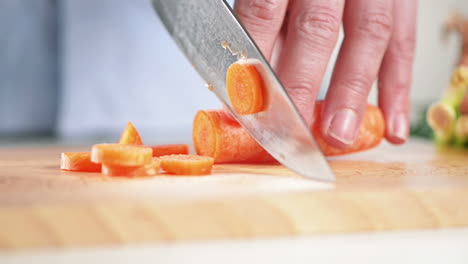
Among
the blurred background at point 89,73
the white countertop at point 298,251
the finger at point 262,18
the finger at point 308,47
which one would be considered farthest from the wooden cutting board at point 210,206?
the blurred background at point 89,73

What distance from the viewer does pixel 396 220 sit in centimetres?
109

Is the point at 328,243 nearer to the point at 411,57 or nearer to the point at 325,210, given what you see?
the point at 325,210

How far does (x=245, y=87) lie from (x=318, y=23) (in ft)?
1.13

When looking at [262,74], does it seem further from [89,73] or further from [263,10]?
[89,73]

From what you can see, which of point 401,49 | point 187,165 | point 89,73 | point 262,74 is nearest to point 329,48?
point 262,74

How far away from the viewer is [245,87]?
1310 mm

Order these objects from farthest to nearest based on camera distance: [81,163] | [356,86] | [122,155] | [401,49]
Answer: [401,49] < [356,86] < [81,163] < [122,155]

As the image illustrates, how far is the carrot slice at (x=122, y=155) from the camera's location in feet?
3.85

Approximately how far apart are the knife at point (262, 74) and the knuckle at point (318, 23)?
0.24m

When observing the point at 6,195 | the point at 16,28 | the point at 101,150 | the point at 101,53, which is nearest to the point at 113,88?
the point at 101,53

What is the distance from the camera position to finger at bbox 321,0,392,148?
4.90 feet

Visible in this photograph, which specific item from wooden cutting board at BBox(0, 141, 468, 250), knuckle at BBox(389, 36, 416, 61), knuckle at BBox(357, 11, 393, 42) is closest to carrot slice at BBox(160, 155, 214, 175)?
wooden cutting board at BBox(0, 141, 468, 250)

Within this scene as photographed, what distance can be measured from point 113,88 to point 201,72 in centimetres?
120

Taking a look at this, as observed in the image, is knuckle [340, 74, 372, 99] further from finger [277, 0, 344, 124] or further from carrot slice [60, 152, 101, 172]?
carrot slice [60, 152, 101, 172]
